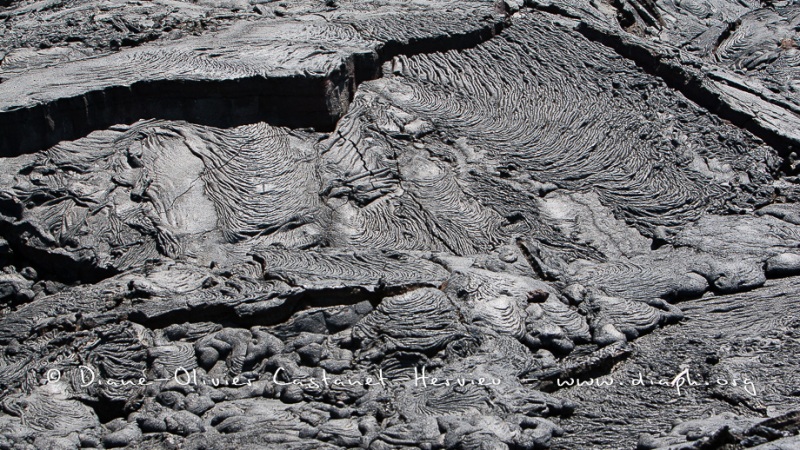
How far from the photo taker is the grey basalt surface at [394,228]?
3256 millimetres

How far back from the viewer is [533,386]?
333 centimetres

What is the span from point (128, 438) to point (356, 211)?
4.75 feet

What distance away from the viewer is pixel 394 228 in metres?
4.11

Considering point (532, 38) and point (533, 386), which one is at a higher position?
point (532, 38)

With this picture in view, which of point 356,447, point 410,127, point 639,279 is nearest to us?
point 356,447

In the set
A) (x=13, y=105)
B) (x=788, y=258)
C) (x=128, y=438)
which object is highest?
(x=13, y=105)

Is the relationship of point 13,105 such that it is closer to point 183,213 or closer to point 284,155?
point 183,213

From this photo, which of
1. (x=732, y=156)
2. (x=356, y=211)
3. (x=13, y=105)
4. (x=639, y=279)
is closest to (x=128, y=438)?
(x=356, y=211)

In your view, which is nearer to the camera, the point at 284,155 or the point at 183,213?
the point at 183,213

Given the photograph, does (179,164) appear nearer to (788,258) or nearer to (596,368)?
(596,368)

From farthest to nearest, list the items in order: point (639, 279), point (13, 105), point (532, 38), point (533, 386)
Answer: point (532, 38) < point (13, 105) < point (639, 279) < point (533, 386)

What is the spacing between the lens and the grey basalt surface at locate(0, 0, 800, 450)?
3256 mm

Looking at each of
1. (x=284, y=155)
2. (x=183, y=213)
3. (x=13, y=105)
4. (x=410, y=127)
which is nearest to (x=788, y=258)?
(x=410, y=127)

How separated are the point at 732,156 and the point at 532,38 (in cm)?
128
